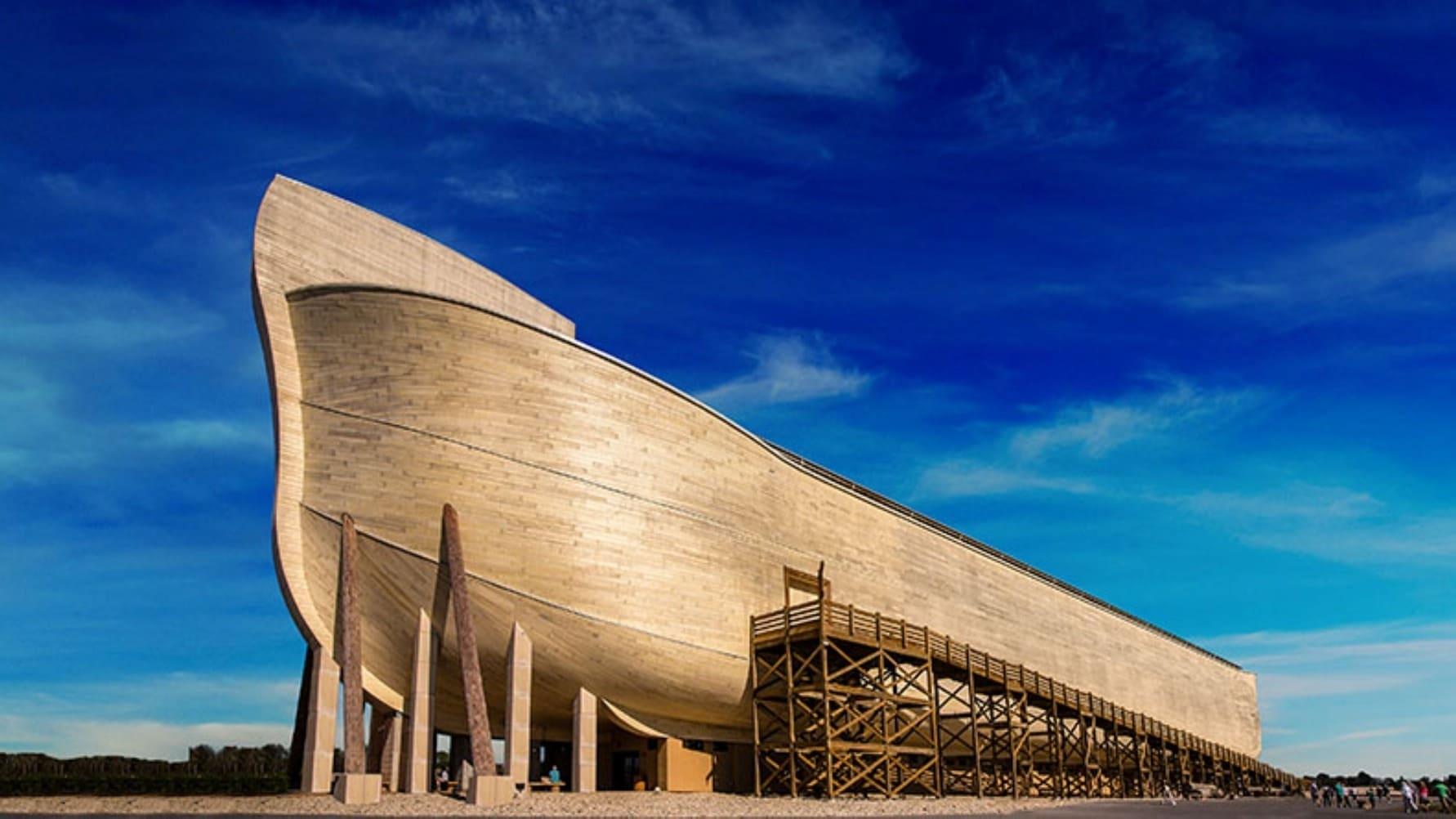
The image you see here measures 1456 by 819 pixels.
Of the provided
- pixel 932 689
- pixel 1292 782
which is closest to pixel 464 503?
pixel 932 689

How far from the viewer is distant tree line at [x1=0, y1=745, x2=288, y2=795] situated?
23562mm

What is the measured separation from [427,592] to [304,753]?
14.8 ft

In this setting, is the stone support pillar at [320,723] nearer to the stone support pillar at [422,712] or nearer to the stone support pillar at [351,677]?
the stone support pillar at [351,677]

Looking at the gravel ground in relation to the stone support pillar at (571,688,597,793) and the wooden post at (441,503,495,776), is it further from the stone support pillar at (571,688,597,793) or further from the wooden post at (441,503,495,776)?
the stone support pillar at (571,688,597,793)

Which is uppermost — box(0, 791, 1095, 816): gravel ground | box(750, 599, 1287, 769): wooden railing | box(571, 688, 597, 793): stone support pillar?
box(750, 599, 1287, 769): wooden railing

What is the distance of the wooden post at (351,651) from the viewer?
80.4ft

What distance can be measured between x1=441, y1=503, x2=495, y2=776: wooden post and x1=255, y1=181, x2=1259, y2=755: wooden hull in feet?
1.57

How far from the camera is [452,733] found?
33562mm

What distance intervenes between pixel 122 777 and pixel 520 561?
946cm

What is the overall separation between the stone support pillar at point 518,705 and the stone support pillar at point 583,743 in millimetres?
1443

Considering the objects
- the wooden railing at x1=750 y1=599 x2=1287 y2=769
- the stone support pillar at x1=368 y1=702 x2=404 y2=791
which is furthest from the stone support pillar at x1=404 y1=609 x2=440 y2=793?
the wooden railing at x1=750 y1=599 x2=1287 y2=769

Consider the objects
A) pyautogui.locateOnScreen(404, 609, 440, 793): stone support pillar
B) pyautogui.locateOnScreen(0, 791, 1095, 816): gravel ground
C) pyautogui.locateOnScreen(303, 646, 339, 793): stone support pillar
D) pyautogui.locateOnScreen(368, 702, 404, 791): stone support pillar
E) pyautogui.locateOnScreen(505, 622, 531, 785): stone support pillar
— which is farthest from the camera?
pyautogui.locateOnScreen(368, 702, 404, 791): stone support pillar

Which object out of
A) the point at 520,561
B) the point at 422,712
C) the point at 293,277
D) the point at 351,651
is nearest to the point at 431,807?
the point at 422,712

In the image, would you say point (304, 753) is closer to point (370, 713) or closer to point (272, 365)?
point (370, 713)
